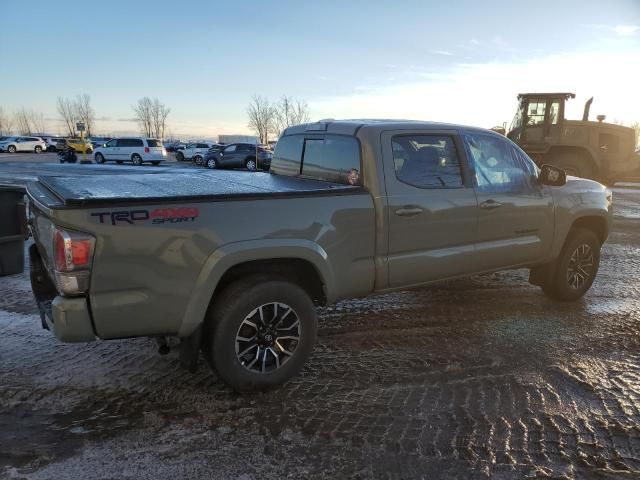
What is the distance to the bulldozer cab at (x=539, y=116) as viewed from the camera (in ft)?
49.2

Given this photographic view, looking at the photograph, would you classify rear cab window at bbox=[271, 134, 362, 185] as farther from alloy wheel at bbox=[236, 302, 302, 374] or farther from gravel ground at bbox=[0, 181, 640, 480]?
gravel ground at bbox=[0, 181, 640, 480]

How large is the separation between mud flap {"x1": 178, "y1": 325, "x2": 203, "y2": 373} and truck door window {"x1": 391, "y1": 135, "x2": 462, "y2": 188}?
6.36ft

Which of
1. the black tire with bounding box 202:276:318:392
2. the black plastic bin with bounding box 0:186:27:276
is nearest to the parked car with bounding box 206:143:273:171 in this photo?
the black plastic bin with bounding box 0:186:27:276

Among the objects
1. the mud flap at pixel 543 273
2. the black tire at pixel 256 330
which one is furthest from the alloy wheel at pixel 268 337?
the mud flap at pixel 543 273

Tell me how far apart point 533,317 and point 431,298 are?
42.3 inches

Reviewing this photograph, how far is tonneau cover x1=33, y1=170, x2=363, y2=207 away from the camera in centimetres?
270

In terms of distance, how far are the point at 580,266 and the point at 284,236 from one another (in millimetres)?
3828

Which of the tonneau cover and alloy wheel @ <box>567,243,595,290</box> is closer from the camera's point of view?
the tonneau cover

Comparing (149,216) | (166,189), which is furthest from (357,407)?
(166,189)

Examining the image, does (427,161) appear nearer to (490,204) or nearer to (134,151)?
(490,204)

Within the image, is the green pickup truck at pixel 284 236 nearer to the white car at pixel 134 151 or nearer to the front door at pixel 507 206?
the front door at pixel 507 206

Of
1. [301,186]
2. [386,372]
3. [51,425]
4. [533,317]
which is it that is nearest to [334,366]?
[386,372]

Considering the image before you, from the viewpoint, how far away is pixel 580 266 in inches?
208

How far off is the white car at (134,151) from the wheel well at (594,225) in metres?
32.1
